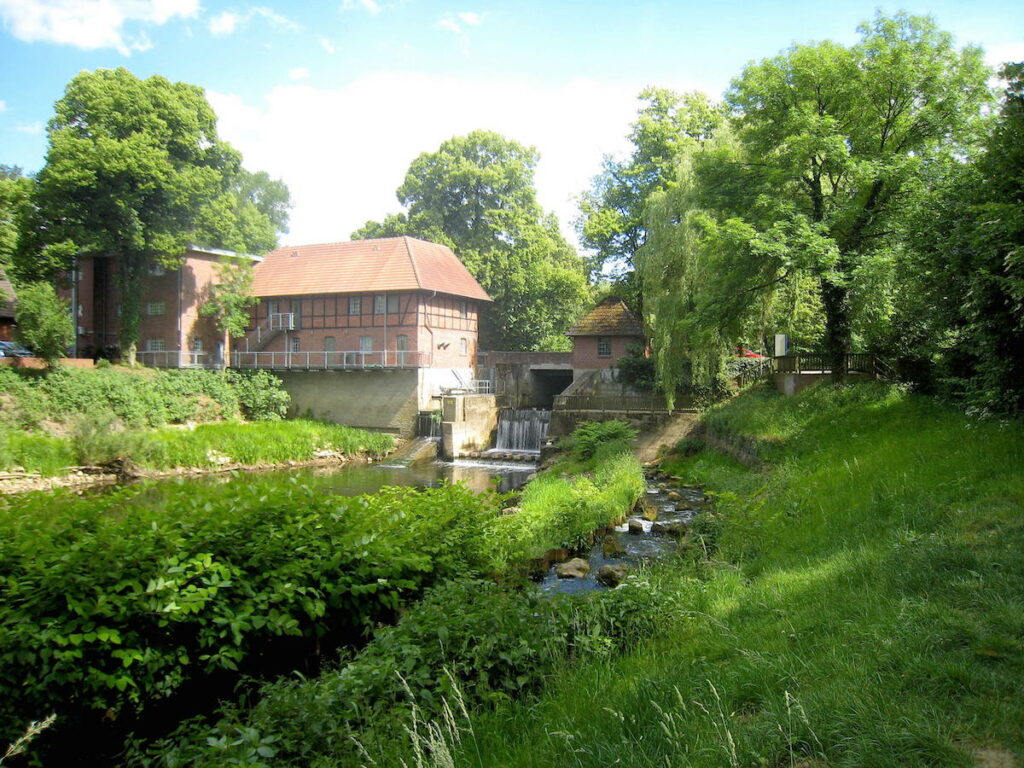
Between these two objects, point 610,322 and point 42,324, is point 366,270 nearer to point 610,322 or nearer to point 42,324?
point 610,322

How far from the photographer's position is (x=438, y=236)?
138ft

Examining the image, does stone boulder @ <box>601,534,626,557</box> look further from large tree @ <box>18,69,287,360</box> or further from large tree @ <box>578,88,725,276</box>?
large tree @ <box>18,69,287,360</box>

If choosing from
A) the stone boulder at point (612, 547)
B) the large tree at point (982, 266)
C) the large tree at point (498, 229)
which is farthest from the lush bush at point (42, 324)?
the large tree at point (982, 266)

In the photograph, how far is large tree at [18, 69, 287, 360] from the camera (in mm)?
A: 28094

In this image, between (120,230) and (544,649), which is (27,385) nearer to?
(120,230)

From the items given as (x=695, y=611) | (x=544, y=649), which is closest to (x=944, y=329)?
(x=695, y=611)

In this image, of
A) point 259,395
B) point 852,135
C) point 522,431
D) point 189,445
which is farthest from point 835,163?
point 259,395

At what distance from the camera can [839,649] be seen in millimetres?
4508

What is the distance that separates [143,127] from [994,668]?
3522 cm

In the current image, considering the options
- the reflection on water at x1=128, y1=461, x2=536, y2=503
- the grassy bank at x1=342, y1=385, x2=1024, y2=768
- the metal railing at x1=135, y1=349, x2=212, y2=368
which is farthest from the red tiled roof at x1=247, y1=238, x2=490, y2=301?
the grassy bank at x1=342, y1=385, x2=1024, y2=768

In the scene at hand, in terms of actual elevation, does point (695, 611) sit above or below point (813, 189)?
below

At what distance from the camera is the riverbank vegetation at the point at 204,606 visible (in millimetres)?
4574

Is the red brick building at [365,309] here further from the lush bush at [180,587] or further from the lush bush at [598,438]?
the lush bush at [180,587]

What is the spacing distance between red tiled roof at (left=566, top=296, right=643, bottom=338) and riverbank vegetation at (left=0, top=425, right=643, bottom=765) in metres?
25.5
